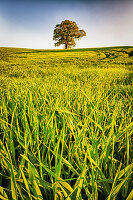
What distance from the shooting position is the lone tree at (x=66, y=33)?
40.0 metres

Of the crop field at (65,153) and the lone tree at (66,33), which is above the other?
the lone tree at (66,33)

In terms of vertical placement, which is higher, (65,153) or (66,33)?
(66,33)

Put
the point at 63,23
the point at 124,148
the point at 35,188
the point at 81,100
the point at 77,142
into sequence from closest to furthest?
the point at 35,188, the point at 77,142, the point at 124,148, the point at 81,100, the point at 63,23

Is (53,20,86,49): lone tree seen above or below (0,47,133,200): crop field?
above

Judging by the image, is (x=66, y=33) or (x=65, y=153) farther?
(x=66, y=33)

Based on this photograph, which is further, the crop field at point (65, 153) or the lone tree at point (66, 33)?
the lone tree at point (66, 33)

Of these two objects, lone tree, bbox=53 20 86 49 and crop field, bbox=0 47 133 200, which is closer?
crop field, bbox=0 47 133 200

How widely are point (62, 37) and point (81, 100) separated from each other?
44265 millimetres

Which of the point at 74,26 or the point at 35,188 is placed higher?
the point at 74,26

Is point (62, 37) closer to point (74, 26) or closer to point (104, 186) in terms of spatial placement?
point (74, 26)

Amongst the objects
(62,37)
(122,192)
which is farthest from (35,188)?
(62,37)

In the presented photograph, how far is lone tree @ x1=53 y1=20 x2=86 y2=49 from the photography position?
40.0 metres

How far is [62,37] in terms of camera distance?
4028 cm

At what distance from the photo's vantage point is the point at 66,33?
40062 mm
